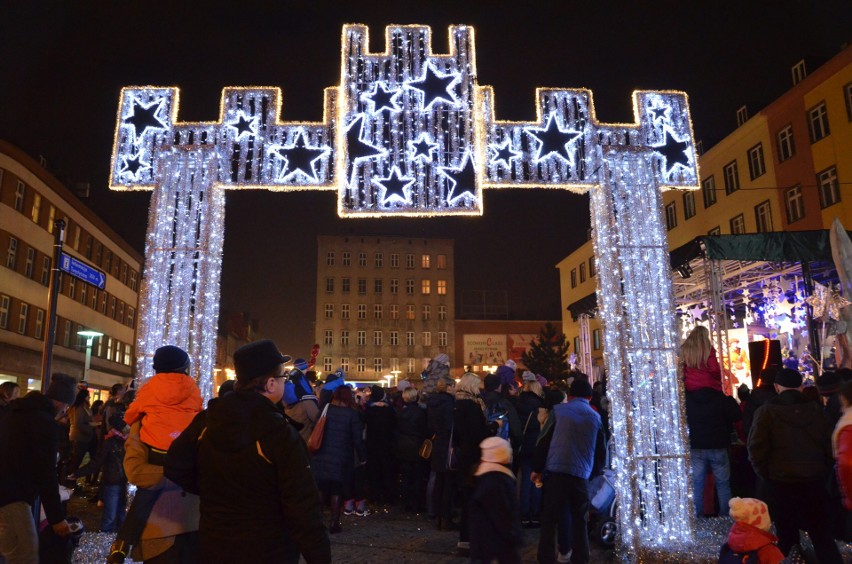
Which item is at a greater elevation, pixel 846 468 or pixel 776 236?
pixel 776 236

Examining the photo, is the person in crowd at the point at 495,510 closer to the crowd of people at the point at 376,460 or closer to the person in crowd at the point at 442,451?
the crowd of people at the point at 376,460

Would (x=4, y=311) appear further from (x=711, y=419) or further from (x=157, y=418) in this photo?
(x=711, y=419)

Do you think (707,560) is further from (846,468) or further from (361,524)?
(361,524)

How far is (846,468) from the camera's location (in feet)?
12.8

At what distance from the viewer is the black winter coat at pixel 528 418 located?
27.4ft

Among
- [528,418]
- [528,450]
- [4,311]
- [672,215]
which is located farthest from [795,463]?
[4,311]

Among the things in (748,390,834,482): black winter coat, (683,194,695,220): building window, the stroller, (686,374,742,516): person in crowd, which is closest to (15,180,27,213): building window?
the stroller

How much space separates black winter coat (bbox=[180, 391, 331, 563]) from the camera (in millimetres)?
2846

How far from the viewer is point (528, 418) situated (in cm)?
868

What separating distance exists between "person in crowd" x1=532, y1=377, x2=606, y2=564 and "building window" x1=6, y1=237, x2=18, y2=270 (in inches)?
1159

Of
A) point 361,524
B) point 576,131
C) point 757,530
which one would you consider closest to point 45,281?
point 361,524

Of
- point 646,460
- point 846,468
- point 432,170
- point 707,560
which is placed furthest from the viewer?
point 432,170

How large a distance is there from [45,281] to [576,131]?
32236mm

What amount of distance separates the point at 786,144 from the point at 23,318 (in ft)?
114
